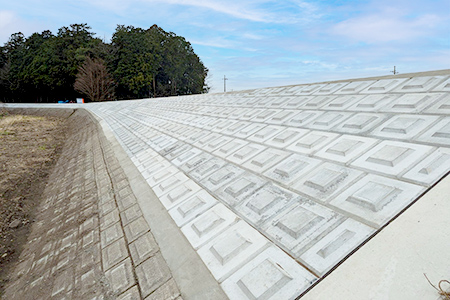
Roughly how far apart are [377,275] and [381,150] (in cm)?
144

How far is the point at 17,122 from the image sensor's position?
1602cm

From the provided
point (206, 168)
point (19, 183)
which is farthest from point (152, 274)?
point (19, 183)

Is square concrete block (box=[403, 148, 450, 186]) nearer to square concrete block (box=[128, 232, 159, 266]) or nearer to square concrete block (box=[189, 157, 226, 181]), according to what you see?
square concrete block (box=[189, 157, 226, 181])

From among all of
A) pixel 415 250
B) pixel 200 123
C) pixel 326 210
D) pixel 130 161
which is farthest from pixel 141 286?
pixel 200 123

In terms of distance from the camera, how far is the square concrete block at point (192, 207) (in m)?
2.41

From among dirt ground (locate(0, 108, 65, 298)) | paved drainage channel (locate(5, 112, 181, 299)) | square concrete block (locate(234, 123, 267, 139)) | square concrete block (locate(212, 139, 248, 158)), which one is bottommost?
dirt ground (locate(0, 108, 65, 298))

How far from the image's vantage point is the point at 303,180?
7.77 feet

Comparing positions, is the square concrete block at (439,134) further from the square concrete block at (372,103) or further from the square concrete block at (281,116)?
the square concrete block at (281,116)

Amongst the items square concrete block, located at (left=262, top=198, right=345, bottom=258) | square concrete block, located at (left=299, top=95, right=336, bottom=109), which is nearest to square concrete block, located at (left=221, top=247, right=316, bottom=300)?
square concrete block, located at (left=262, top=198, right=345, bottom=258)

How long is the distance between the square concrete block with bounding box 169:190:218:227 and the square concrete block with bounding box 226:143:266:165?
2.26ft

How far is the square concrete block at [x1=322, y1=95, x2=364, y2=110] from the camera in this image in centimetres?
399

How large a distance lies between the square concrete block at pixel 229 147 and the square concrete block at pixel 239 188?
835 mm

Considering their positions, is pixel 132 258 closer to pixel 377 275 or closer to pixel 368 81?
pixel 377 275

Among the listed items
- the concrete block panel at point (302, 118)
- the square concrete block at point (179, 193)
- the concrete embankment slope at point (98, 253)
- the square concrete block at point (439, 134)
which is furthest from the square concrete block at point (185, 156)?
the square concrete block at point (439, 134)
